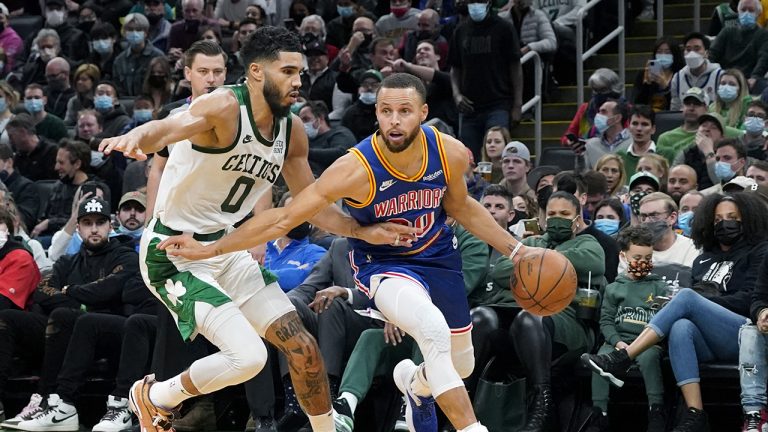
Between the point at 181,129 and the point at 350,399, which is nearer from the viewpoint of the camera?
the point at 181,129

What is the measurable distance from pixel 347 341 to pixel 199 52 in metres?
2.16

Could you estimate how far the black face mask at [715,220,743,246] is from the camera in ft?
28.1

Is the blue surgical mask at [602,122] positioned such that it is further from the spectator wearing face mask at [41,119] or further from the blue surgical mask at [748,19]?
the spectator wearing face mask at [41,119]

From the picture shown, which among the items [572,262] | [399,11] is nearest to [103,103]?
[399,11]

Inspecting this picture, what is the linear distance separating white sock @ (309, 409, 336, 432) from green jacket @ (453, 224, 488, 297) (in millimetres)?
2053

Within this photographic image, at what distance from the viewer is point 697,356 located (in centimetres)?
820

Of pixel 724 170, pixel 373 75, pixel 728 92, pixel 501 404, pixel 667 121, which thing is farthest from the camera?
pixel 373 75

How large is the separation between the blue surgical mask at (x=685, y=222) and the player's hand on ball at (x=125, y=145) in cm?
490

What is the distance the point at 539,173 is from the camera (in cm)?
1079

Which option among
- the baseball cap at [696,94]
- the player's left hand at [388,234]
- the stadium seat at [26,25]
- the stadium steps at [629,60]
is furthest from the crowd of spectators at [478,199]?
the stadium seat at [26,25]

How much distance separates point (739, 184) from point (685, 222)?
49 cm

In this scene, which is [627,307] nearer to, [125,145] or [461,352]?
[461,352]

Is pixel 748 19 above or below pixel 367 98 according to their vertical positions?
above

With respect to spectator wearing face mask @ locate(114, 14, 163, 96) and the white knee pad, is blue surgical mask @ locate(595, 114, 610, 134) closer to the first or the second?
the white knee pad
